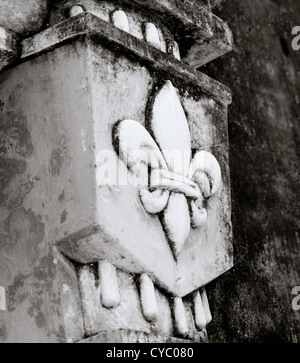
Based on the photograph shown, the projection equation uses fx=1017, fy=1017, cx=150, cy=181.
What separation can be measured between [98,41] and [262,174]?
3.16ft

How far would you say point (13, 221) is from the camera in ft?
6.71

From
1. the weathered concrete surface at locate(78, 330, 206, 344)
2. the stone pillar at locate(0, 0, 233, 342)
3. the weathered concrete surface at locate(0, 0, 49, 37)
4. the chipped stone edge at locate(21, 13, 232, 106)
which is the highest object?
the weathered concrete surface at locate(0, 0, 49, 37)

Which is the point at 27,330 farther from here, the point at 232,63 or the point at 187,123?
the point at 232,63

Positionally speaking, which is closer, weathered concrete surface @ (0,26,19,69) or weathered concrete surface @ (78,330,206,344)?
weathered concrete surface @ (78,330,206,344)

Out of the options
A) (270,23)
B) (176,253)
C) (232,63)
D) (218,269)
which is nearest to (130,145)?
(176,253)

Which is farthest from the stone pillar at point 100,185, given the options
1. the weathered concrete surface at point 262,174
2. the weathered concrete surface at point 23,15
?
the weathered concrete surface at point 262,174

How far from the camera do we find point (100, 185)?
6.32 feet

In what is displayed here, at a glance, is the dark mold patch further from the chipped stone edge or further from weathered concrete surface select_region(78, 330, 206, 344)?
weathered concrete surface select_region(78, 330, 206, 344)

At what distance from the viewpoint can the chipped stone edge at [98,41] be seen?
6.63 feet

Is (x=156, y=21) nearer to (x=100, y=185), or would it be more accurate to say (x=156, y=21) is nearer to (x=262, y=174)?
(x=100, y=185)

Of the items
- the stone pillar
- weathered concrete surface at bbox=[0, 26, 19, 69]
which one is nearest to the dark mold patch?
the stone pillar

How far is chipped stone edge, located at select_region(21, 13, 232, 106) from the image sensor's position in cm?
202

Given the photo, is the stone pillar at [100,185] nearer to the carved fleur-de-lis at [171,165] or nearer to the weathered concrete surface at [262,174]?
the carved fleur-de-lis at [171,165]
